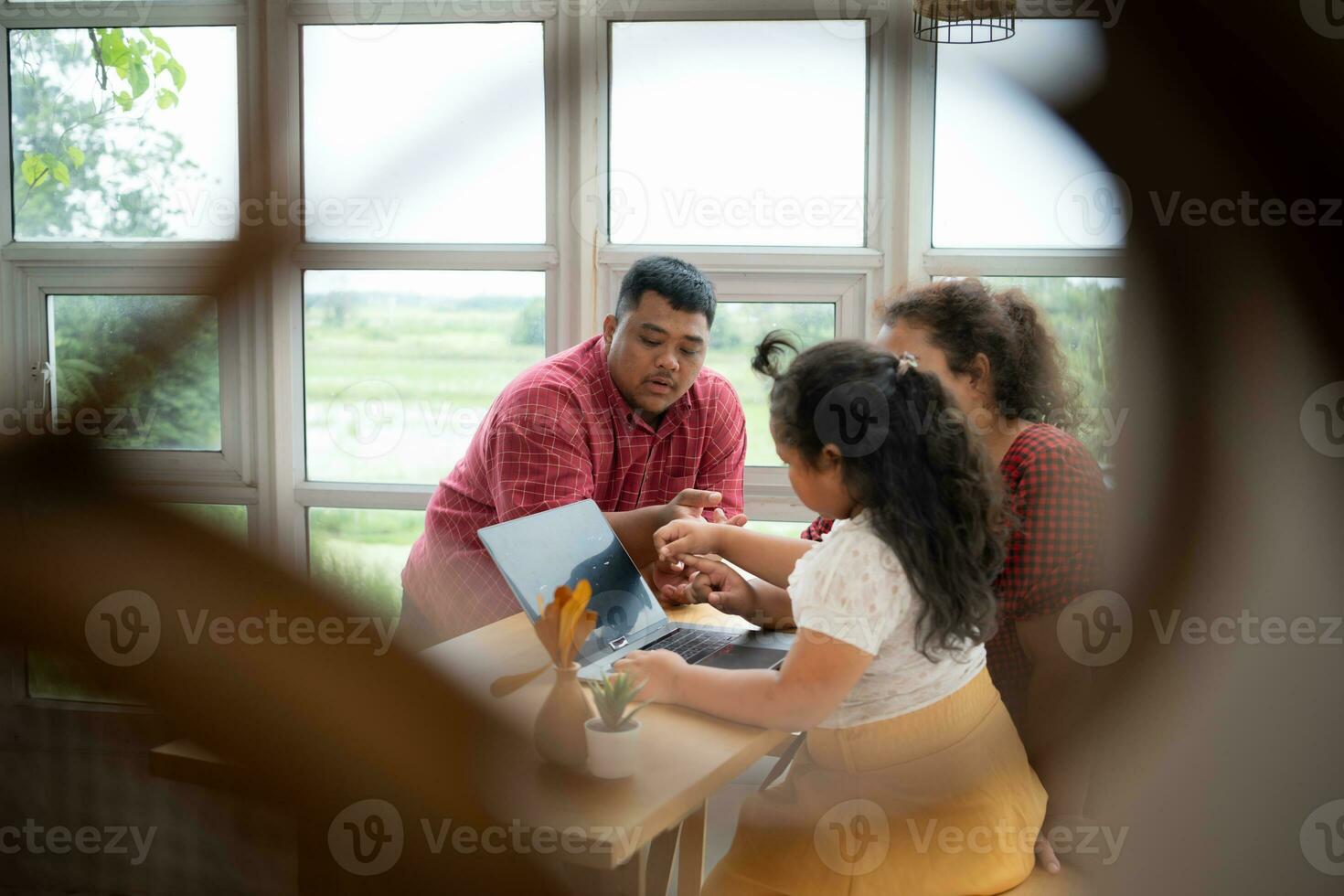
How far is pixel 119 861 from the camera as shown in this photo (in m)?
1.49

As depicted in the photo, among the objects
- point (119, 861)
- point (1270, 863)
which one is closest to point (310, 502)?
point (119, 861)

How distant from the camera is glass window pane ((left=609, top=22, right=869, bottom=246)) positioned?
1.90 m

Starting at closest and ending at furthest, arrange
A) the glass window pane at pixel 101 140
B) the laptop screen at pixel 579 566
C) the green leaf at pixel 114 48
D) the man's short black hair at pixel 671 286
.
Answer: the green leaf at pixel 114 48
the laptop screen at pixel 579 566
the man's short black hair at pixel 671 286
the glass window pane at pixel 101 140

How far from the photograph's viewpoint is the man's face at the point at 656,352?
1487 mm

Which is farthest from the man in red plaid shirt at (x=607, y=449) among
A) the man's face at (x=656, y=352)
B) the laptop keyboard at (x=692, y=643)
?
the laptop keyboard at (x=692, y=643)

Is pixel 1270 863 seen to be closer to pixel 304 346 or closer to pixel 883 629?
pixel 883 629

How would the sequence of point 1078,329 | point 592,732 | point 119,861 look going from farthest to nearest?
1. point 1078,329
2. point 119,861
3. point 592,732

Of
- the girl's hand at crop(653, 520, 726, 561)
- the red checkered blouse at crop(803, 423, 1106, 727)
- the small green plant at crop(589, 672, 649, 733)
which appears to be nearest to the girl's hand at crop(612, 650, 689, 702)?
the small green plant at crop(589, 672, 649, 733)

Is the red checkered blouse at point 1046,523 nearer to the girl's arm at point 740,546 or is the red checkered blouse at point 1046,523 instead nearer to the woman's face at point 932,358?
the woman's face at point 932,358

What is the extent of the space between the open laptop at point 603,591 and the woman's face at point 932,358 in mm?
325

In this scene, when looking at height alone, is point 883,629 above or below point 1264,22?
below

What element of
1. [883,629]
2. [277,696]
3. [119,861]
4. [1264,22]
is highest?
[1264,22]

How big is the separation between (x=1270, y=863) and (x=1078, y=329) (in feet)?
4.95

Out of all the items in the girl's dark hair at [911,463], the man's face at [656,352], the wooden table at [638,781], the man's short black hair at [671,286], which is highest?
the man's short black hair at [671,286]
